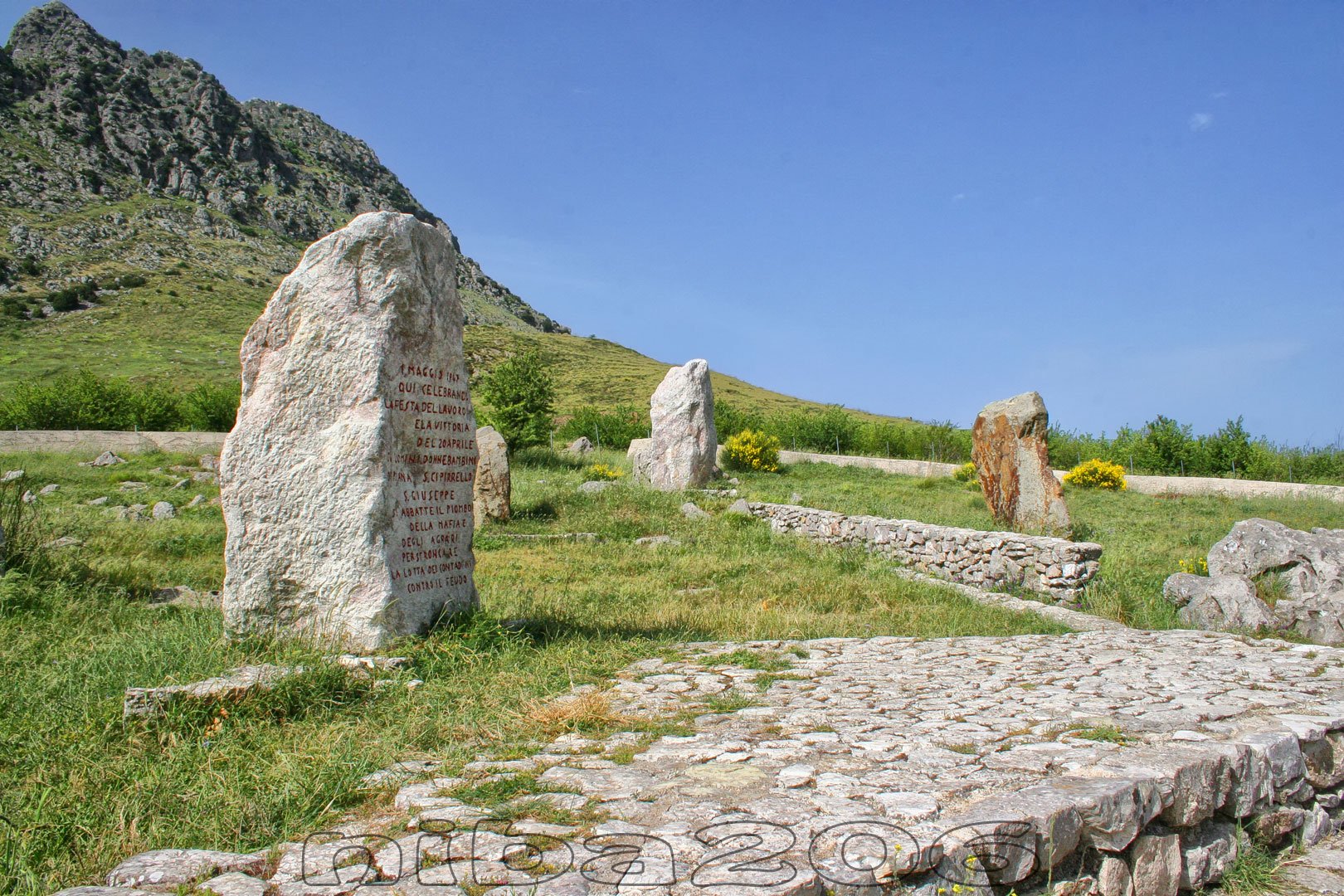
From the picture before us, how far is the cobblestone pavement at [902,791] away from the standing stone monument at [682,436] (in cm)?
1482

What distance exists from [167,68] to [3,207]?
51462 millimetres

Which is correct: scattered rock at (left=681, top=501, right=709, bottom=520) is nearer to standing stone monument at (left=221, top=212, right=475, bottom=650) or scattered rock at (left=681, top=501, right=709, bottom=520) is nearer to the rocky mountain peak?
standing stone monument at (left=221, top=212, right=475, bottom=650)

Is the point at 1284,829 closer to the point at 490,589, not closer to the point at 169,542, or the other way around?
the point at 490,589

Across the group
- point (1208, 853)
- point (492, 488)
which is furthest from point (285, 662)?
point (492, 488)

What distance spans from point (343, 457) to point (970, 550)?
8820mm

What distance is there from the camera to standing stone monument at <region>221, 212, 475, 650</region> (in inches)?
247

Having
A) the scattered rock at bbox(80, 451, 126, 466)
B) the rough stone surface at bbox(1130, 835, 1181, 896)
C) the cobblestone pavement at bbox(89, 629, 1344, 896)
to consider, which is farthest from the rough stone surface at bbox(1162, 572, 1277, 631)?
the scattered rock at bbox(80, 451, 126, 466)

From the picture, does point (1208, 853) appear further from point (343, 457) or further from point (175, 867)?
point (343, 457)

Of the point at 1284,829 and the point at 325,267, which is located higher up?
the point at 325,267

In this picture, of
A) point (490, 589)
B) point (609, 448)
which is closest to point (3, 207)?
point (609, 448)

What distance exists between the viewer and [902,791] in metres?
3.28

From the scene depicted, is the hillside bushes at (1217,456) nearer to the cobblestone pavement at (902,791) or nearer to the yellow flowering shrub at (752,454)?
the yellow flowering shrub at (752,454)

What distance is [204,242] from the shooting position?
7188 centimetres

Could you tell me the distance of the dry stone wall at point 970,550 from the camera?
10.2 metres
